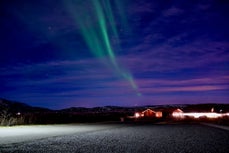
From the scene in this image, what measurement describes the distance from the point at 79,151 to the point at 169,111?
259 ft

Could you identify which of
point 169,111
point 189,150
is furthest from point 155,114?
point 189,150

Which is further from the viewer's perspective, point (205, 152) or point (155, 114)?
point (155, 114)

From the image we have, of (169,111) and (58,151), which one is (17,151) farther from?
(169,111)

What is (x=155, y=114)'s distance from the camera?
3312 inches

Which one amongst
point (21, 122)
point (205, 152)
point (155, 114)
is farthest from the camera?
point (155, 114)

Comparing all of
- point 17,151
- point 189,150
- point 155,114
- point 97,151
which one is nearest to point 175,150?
point 189,150

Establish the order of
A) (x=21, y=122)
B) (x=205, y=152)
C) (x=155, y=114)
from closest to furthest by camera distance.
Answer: (x=205, y=152), (x=21, y=122), (x=155, y=114)

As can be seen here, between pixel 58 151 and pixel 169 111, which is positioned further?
pixel 169 111

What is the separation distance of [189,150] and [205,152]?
0.71 m

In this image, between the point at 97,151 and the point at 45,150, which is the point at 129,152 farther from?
the point at 45,150

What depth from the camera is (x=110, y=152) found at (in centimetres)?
1202

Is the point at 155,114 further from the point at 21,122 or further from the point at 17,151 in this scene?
the point at 17,151

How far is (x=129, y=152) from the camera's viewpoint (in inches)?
472

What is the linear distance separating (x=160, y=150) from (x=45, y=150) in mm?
4376
